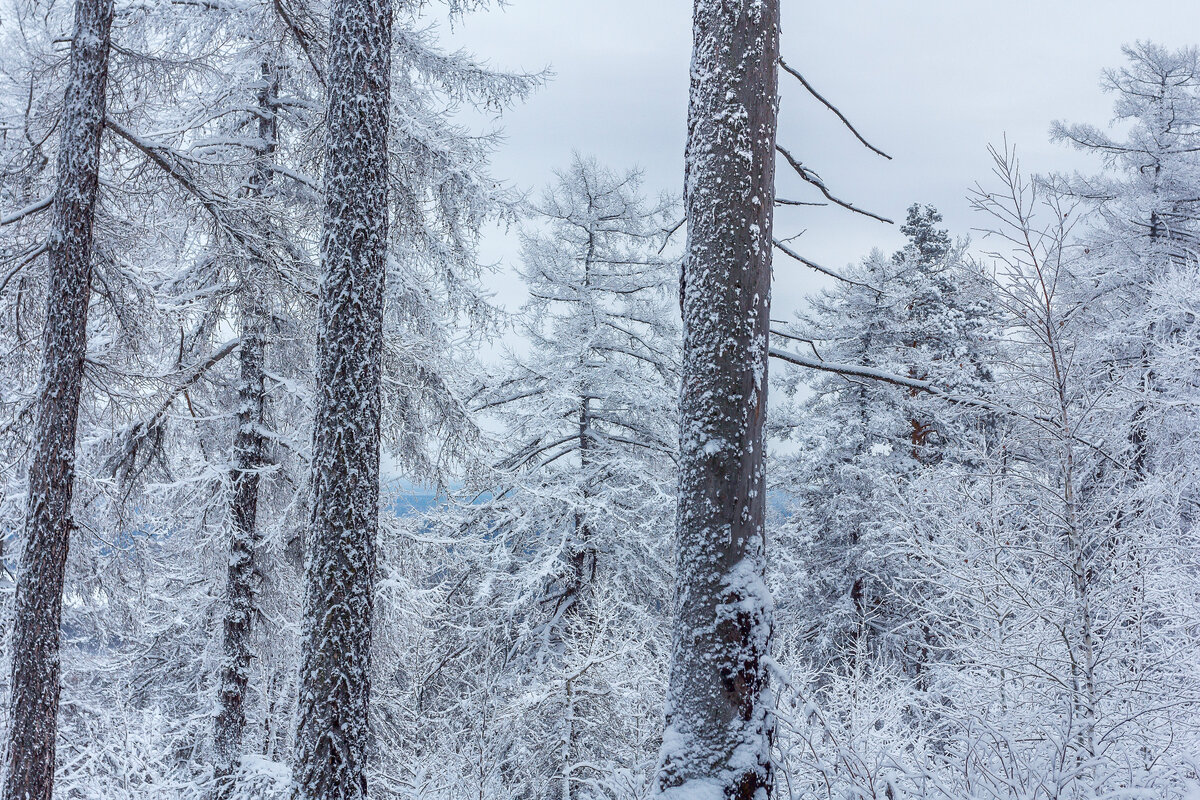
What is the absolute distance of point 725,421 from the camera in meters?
3.49

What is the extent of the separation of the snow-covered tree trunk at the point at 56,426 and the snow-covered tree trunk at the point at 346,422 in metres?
2.50

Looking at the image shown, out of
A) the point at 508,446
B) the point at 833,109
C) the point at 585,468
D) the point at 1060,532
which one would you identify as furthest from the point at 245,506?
the point at 1060,532

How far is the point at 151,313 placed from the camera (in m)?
7.25

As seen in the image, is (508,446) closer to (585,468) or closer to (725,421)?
(585,468)

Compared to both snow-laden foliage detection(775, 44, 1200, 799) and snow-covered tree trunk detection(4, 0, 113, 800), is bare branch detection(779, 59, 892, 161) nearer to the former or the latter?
snow-laden foliage detection(775, 44, 1200, 799)

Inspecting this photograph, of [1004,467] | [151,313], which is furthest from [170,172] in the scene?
[1004,467]

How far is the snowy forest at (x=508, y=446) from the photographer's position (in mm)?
3723

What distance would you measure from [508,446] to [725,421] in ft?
23.5

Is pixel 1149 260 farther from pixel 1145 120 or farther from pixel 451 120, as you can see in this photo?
pixel 451 120

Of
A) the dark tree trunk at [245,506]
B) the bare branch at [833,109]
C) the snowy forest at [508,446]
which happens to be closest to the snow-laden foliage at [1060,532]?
the snowy forest at [508,446]

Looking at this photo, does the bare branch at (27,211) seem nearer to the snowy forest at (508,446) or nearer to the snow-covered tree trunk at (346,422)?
the snowy forest at (508,446)

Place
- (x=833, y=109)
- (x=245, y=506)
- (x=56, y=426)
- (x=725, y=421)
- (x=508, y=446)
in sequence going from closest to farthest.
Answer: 1. (x=725, y=421)
2. (x=833, y=109)
3. (x=56, y=426)
4. (x=245, y=506)
5. (x=508, y=446)

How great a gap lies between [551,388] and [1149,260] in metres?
12.5

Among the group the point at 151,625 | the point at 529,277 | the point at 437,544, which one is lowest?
the point at 151,625
